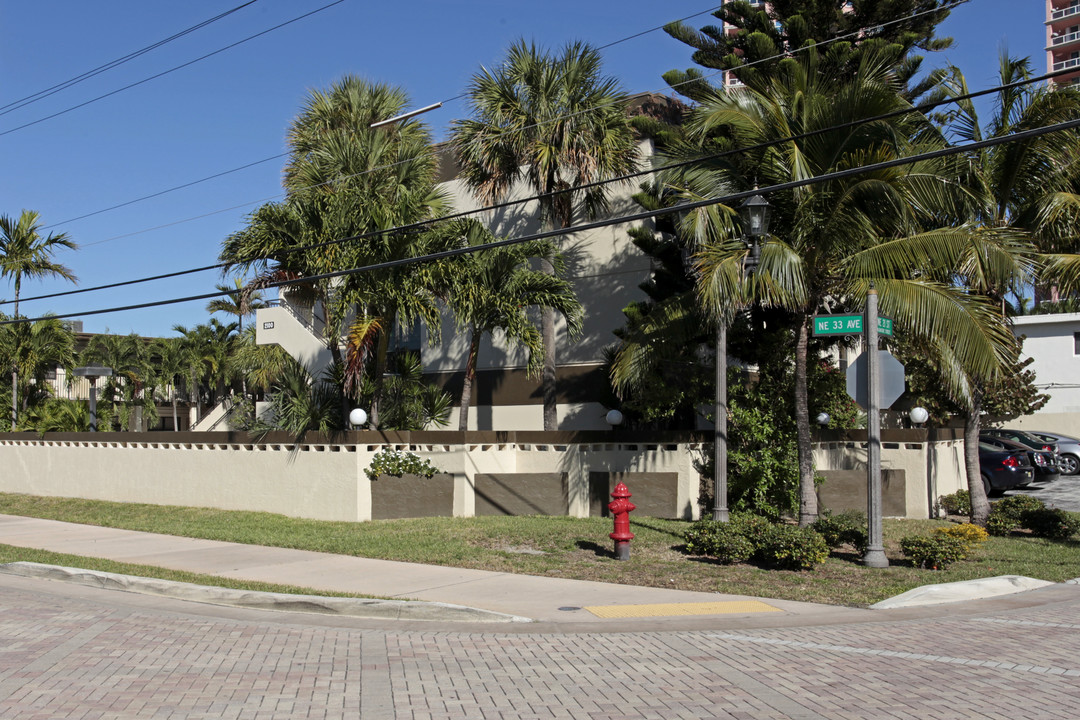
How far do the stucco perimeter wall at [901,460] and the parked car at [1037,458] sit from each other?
5.39m

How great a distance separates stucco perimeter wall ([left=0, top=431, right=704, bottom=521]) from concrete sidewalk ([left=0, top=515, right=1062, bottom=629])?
3192 mm

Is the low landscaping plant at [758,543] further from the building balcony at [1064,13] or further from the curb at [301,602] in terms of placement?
the building balcony at [1064,13]

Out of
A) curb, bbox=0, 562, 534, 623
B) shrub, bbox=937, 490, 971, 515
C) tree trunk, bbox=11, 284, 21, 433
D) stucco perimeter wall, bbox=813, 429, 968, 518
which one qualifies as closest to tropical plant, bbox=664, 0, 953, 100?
stucco perimeter wall, bbox=813, 429, 968, 518

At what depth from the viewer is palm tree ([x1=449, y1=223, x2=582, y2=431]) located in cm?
1756

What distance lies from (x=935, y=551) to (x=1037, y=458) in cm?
1348

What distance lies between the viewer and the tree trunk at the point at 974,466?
53.3 feet

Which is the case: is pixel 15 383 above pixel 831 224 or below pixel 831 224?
below

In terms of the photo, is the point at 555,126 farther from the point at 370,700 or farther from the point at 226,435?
the point at 370,700

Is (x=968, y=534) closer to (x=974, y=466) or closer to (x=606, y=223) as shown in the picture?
(x=974, y=466)

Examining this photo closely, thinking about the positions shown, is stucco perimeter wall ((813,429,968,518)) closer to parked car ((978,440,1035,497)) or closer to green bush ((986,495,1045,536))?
green bush ((986,495,1045,536))

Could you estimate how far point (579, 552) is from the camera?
13492mm

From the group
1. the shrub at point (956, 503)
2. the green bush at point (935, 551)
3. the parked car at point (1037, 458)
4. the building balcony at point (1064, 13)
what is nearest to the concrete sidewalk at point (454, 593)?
the green bush at point (935, 551)

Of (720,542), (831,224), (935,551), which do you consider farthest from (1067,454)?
(720,542)

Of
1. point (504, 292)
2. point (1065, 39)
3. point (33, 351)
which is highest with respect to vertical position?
point (1065, 39)
